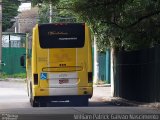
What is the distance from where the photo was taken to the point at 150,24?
26.5m

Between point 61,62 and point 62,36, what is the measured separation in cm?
110

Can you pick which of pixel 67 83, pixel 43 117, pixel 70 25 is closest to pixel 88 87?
pixel 67 83

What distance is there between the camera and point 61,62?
24.8m

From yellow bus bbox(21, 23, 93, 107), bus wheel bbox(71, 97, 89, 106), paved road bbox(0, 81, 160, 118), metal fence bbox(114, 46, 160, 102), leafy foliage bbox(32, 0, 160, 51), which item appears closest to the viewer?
paved road bbox(0, 81, 160, 118)

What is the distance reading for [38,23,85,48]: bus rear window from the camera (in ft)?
81.4

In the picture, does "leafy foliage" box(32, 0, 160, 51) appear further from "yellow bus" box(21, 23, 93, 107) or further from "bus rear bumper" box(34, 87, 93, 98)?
"bus rear bumper" box(34, 87, 93, 98)

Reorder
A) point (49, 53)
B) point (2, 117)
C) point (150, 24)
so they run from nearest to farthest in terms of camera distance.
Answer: point (2, 117)
point (49, 53)
point (150, 24)

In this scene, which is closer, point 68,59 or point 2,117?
point 2,117

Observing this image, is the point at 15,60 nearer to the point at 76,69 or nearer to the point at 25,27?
the point at 76,69

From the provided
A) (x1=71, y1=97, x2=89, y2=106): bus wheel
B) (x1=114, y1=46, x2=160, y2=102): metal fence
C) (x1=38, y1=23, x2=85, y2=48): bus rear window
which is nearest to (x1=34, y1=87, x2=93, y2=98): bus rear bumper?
(x1=71, y1=97, x2=89, y2=106): bus wheel

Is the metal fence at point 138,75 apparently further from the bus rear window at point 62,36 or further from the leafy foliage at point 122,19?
the bus rear window at point 62,36

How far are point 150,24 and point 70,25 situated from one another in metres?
3.84

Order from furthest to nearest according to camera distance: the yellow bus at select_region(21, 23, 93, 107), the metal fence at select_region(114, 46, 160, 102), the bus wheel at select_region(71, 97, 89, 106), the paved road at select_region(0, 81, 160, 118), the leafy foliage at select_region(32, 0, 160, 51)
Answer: the bus wheel at select_region(71, 97, 89, 106), the yellow bus at select_region(21, 23, 93, 107), the leafy foliage at select_region(32, 0, 160, 51), the metal fence at select_region(114, 46, 160, 102), the paved road at select_region(0, 81, 160, 118)

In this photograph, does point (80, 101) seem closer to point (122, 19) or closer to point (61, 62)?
point (61, 62)
